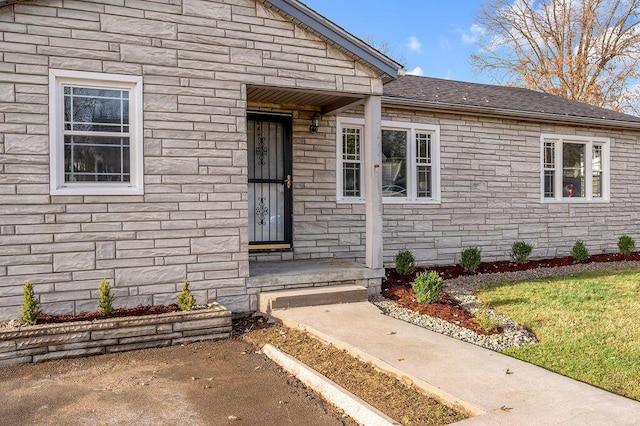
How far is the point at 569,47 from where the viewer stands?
23.5 meters

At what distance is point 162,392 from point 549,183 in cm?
968

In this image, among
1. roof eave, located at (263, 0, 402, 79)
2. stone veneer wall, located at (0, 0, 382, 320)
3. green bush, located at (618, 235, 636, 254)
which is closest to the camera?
stone veneer wall, located at (0, 0, 382, 320)

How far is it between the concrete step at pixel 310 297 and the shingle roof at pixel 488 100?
3755mm

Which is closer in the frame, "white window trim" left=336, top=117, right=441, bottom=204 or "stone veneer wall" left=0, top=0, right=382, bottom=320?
"stone veneer wall" left=0, top=0, right=382, bottom=320

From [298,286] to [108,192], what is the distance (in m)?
2.57

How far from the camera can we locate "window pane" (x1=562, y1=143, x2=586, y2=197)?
11.3 meters

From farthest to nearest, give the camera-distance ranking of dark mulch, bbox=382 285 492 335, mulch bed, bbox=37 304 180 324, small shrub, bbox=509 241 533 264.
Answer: small shrub, bbox=509 241 533 264, dark mulch, bbox=382 285 492 335, mulch bed, bbox=37 304 180 324

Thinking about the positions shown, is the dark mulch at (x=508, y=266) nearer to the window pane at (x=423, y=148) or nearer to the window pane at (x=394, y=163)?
the window pane at (x=394, y=163)

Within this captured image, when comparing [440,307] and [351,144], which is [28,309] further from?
[351,144]

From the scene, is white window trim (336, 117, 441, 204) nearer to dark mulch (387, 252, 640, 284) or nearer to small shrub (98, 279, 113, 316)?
dark mulch (387, 252, 640, 284)

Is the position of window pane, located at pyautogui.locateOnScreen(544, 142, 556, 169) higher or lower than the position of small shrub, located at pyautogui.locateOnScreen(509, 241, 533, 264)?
higher

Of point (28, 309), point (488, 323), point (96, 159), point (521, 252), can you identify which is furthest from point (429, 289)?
point (28, 309)

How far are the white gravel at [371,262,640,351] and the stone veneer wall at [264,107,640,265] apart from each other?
3.86ft

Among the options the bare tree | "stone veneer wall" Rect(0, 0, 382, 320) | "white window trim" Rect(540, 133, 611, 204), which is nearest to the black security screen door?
"stone veneer wall" Rect(0, 0, 382, 320)
